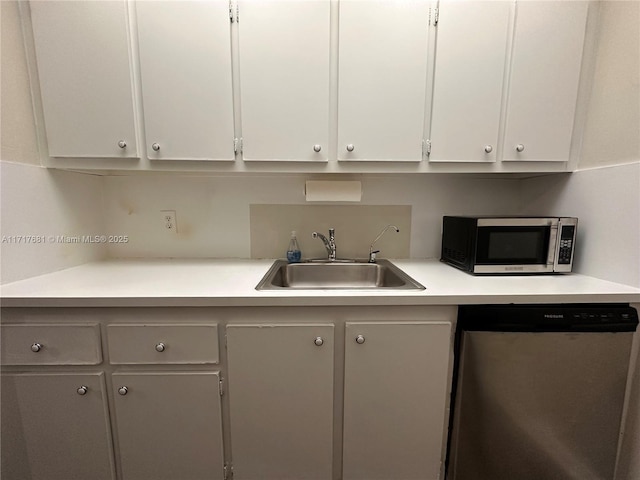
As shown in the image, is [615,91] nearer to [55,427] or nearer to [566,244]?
[566,244]

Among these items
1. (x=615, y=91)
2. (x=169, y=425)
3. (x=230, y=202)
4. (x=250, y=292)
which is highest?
(x=615, y=91)

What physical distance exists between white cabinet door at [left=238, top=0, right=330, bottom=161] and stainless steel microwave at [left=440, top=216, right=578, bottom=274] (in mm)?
823

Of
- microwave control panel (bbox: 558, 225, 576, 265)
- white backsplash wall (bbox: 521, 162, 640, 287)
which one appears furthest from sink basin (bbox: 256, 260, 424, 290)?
white backsplash wall (bbox: 521, 162, 640, 287)

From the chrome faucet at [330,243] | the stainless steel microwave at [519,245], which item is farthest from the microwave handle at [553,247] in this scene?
the chrome faucet at [330,243]

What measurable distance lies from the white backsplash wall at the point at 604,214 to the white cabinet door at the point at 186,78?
162 centimetres

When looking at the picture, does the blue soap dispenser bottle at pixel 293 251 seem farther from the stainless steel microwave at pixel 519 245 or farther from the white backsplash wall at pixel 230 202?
the stainless steel microwave at pixel 519 245

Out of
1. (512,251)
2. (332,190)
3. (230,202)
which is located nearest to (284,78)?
(332,190)

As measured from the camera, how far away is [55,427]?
1024mm

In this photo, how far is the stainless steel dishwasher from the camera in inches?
39.7

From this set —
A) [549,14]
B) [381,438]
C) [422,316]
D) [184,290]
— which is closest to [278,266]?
[184,290]

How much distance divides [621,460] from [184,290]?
189 centimetres

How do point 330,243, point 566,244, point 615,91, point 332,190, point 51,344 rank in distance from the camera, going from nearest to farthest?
point 51,344, point 615,91, point 566,244, point 332,190, point 330,243

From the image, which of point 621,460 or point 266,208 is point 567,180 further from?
point 266,208

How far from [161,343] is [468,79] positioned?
1664 mm
